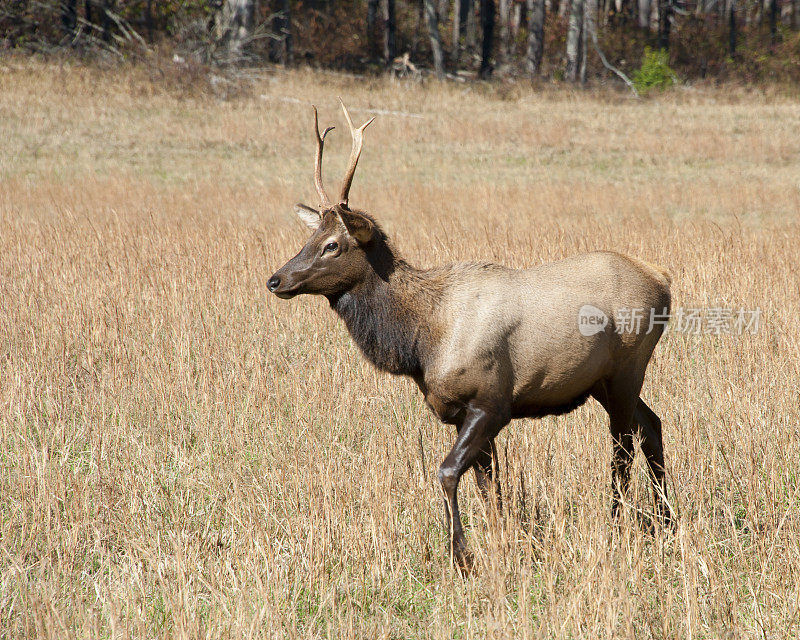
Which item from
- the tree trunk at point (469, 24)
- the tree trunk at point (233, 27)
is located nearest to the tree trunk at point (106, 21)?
the tree trunk at point (233, 27)

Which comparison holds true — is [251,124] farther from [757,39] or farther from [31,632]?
[757,39]

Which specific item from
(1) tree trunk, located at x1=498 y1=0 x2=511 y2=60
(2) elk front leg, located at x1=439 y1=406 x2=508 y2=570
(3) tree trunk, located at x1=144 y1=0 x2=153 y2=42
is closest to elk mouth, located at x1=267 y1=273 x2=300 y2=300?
(2) elk front leg, located at x1=439 y1=406 x2=508 y2=570

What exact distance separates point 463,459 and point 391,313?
0.78 metres

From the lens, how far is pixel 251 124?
20703 mm

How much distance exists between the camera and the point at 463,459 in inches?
140

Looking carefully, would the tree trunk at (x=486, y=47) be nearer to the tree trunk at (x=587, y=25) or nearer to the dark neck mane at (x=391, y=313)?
the tree trunk at (x=587, y=25)

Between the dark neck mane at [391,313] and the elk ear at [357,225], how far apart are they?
3.9 inches

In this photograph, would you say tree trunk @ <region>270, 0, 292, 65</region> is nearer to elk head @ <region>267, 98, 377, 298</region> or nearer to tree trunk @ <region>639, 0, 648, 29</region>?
tree trunk @ <region>639, 0, 648, 29</region>

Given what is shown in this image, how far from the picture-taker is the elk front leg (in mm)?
3537

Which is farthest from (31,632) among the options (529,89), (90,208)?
(529,89)

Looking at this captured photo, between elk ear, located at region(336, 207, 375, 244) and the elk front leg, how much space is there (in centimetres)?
94

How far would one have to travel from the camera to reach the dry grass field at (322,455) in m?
3.37

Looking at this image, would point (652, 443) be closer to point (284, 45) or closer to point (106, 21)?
point (284, 45)

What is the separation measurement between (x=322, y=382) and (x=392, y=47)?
103ft
